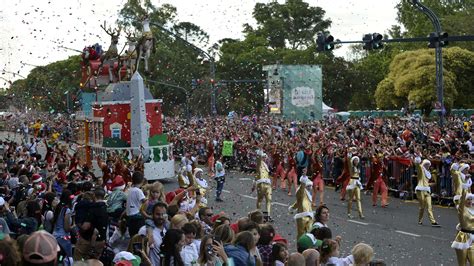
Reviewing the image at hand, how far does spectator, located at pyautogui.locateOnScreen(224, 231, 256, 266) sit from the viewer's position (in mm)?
7516

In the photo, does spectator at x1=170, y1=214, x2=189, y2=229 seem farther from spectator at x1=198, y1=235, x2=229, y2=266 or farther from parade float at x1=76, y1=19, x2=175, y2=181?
parade float at x1=76, y1=19, x2=175, y2=181

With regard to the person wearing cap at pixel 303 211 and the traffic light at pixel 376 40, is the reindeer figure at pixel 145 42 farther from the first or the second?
the person wearing cap at pixel 303 211

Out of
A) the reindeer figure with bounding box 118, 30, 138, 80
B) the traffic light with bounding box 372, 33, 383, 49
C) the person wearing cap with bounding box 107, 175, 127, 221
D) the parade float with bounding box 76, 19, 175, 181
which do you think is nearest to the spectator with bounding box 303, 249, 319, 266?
the person wearing cap with bounding box 107, 175, 127, 221

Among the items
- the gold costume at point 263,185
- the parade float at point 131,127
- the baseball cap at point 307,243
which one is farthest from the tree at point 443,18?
the baseball cap at point 307,243

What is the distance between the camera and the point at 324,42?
81.9 feet

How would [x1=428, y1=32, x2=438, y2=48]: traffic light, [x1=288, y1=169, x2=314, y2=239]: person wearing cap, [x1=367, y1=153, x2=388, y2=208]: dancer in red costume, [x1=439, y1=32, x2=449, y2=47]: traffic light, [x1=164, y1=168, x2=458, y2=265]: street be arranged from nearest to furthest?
[x1=288, y1=169, x2=314, y2=239]: person wearing cap, [x1=164, y1=168, x2=458, y2=265]: street, [x1=367, y1=153, x2=388, y2=208]: dancer in red costume, [x1=439, y1=32, x2=449, y2=47]: traffic light, [x1=428, y1=32, x2=438, y2=48]: traffic light

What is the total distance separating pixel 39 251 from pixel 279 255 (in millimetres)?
3215

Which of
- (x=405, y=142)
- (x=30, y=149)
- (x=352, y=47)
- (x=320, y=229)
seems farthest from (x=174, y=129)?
(x=352, y=47)

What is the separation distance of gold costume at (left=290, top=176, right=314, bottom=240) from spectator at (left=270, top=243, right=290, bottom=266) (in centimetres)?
590

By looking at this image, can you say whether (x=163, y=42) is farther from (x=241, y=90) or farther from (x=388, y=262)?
(x=388, y=262)

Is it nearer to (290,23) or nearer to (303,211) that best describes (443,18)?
(290,23)

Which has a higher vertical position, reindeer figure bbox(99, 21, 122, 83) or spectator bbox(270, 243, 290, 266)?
reindeer figure bbox(99, 21, 122, 83)

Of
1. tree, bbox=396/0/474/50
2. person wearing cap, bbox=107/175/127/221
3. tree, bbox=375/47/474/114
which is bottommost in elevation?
person wearing cap, bbox=107/175/127/221

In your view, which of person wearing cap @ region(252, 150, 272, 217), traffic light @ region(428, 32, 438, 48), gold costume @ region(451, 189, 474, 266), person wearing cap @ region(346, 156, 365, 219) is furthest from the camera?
traffic light @ region(428, 32, 438, 48)
